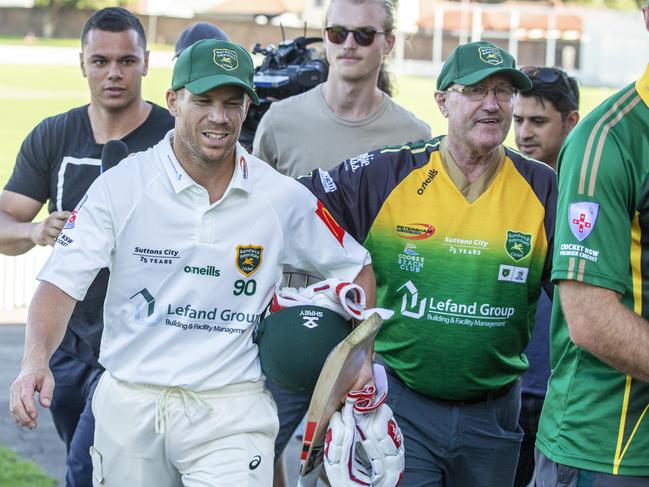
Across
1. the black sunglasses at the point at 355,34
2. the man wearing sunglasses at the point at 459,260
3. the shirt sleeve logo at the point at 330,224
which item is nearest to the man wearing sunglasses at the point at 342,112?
the black sunglasses at the point at 355,34

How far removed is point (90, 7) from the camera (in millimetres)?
73625

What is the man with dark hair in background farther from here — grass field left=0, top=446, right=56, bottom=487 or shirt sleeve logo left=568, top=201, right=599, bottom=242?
grass field left=0, top=446, right=56, bottom=487

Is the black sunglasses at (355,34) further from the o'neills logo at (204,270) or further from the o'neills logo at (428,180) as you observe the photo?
the o'neills logo at (204,270)

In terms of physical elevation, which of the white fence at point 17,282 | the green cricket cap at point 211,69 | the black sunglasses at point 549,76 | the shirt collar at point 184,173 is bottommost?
the white fence at point 17,282

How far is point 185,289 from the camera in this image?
160 inches

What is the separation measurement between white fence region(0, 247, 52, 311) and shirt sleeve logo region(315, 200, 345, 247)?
304 inches

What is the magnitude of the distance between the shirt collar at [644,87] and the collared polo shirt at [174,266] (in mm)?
1385

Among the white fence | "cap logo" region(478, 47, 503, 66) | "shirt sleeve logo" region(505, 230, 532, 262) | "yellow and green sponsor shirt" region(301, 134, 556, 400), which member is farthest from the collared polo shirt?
the white fence

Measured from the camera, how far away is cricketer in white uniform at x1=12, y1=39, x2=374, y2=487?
4070 millimetres

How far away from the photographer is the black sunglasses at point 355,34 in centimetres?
602

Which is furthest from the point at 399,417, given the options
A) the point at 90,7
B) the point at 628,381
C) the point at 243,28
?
the point at 90,7

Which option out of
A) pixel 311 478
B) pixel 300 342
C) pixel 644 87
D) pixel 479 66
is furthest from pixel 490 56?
pixel 311 478

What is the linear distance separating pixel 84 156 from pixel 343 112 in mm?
1347

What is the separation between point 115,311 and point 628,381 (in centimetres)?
182
